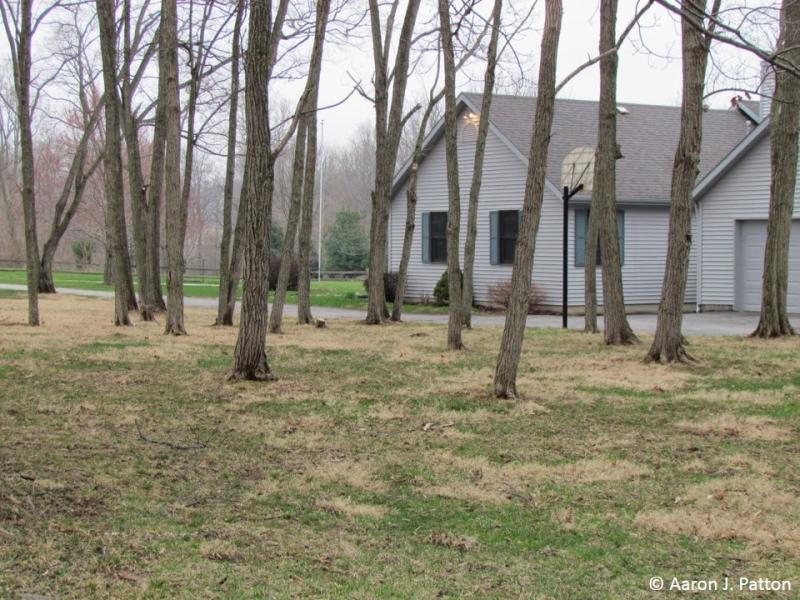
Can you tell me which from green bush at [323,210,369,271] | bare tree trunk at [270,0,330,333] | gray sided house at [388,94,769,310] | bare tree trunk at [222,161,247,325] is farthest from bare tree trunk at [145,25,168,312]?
green bush at [323,210,369,271]

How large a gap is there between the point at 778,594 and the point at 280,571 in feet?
7.14

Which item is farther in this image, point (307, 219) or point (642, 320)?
point (642, 320)

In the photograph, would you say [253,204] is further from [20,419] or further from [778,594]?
[778,594]

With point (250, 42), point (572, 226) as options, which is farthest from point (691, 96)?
point (572, 226)

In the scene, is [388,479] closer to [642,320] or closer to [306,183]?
[306,183]

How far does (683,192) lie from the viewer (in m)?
12.0

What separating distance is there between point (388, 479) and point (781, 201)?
11.6 meters

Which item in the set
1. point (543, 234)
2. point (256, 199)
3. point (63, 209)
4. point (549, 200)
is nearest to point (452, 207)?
point (256, 199)

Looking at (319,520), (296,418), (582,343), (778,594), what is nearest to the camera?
(778,594)

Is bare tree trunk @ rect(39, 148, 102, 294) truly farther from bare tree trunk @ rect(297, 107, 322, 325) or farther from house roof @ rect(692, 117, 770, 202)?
house roof @ rect(692, 117, 770, 202)

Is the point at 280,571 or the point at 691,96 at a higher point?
the point at 691,96

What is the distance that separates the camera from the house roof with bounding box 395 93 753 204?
965 inches

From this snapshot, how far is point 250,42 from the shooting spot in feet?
32.2

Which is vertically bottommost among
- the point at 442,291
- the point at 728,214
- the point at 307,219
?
the point at 442,291
